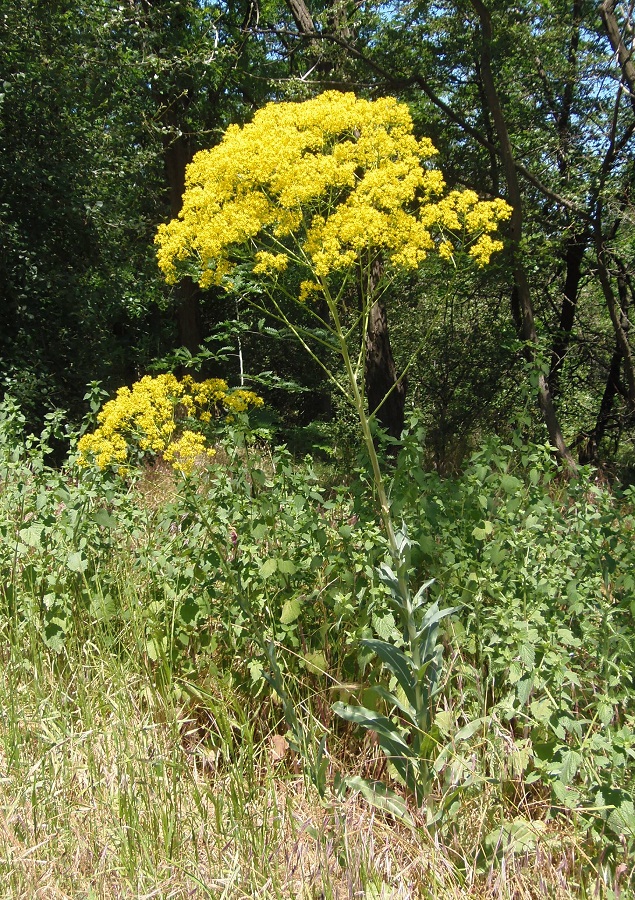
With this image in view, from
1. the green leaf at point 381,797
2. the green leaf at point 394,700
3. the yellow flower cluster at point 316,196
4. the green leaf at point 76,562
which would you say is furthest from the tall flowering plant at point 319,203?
the green leaf at point 76,562

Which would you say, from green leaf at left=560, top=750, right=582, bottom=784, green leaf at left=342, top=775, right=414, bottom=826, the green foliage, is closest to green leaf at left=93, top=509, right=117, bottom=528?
the green foliage

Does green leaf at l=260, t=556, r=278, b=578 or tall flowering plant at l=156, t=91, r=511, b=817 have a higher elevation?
tall flowering plant at l=156, t=91, r=511, b=817

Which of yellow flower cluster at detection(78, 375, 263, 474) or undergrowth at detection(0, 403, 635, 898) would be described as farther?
yellow flower cluster at detection(78, 375, 263, 474)

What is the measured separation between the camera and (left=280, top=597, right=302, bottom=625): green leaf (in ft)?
8.75

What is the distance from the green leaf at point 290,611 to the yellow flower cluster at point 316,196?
43.9 inches

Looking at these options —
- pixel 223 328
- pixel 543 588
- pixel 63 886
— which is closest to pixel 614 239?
pixel 223 328

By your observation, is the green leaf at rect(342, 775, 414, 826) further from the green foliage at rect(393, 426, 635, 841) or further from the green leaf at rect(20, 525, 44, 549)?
the green leaf at rect(20, 525, 44, 549)

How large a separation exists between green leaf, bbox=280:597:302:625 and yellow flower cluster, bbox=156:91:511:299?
1.11 meters

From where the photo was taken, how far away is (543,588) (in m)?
2.62

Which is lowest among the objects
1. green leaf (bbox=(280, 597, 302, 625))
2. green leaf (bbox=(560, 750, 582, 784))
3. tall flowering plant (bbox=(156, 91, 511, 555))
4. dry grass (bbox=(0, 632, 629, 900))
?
dry grass (bbox=(0, 632, 629, 900))

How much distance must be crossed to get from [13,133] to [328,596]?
715 centimetres

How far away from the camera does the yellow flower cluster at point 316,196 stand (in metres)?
2.40

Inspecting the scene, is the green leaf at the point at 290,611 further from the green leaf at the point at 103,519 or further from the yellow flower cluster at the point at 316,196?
the yellow flower cluster at the point at 316,196

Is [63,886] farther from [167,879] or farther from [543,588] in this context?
[543,588]
